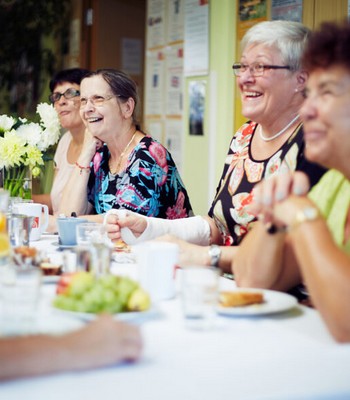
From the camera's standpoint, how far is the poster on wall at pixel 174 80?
510 centimetres

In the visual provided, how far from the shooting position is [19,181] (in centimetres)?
287

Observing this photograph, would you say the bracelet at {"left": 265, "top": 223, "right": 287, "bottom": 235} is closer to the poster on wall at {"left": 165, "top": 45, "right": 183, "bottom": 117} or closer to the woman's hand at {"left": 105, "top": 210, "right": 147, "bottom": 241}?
→ the woman's hand at {"left": 105, "top": 210, "right": 147, "bottom": 241}

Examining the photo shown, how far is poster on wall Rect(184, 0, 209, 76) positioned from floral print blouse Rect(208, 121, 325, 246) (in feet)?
6.93

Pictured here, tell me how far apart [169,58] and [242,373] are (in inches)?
168

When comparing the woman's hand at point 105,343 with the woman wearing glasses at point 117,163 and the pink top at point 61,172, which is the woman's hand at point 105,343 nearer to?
the woman wearing glasses at point 117,163

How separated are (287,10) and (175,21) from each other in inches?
50.2

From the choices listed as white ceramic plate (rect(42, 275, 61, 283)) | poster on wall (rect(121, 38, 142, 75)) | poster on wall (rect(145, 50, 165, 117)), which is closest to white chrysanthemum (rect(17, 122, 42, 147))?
white ceramic plate (rect(42, 275, 61, 283))

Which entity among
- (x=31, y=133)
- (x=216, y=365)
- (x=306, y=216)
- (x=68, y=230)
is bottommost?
(x=216, y=365)

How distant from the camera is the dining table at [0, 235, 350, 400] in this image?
1088mm

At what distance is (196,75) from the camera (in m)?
4.84

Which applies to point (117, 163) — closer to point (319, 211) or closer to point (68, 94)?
point (68, 94)

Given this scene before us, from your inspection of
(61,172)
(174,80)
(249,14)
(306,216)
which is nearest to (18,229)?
(306,216)

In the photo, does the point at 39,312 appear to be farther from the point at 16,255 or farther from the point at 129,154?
the point at 129,154

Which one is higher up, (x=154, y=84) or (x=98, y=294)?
(x=154, y=84)
